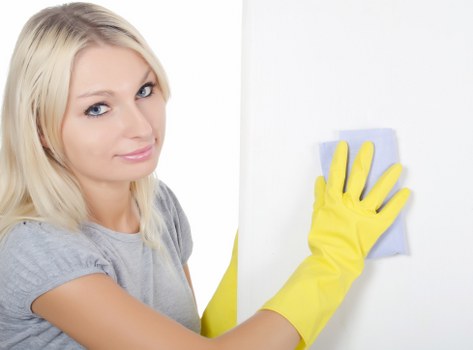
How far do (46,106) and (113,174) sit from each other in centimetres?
19

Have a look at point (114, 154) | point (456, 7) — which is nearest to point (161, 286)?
point (114, 154)

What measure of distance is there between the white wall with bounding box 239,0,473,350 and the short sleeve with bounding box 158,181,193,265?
545mm

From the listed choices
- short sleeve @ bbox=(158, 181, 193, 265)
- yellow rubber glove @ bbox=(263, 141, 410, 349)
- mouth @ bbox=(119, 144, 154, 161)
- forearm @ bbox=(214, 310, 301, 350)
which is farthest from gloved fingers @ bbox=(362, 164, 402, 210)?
short sleeve @ bbox=(158, 181, 193, 265)

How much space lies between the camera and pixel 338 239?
3.70 feet

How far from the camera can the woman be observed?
1.10 m

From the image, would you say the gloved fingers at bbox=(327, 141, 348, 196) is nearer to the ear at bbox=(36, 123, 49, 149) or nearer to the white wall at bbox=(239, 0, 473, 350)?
the white wall at bbox=(239, 0, 473, 350)

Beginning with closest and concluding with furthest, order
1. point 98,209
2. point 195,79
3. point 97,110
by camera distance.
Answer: point 97,110 → point 98,209 → point 195,79

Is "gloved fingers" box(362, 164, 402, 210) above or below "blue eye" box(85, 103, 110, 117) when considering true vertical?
below

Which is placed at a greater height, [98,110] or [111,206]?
[98,110]

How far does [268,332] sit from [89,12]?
751 mm

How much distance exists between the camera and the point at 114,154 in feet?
4.24

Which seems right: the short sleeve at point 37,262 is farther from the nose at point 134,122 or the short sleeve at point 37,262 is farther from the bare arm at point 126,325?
the nose at point 134,122

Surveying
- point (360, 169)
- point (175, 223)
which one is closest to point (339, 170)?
point (360, 169)

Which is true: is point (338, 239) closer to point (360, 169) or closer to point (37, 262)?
point (360, 169)
